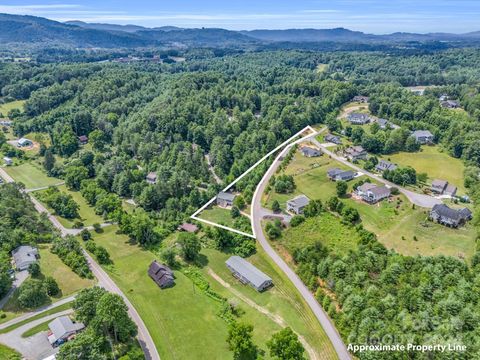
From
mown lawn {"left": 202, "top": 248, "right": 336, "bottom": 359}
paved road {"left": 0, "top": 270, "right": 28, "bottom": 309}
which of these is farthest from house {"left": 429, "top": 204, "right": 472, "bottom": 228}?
paved road {"left": 0, "top": 270, "right": 28, "bottom": 309}

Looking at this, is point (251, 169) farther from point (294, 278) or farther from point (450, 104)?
point (450, 104)

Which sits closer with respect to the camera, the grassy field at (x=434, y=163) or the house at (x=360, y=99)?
the grassy field at (x=434, y=163)

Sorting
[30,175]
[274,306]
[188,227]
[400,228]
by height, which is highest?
[400,228]

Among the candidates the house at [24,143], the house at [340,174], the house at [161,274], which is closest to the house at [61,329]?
the house at [161,274]

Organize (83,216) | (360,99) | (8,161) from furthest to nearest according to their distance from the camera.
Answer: (360,99) < (8,161) < (83,216)

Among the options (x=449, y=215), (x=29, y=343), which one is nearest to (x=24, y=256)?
(x=29, y=343)

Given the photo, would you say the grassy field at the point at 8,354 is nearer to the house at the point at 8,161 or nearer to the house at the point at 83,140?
the house at the point at 8,161

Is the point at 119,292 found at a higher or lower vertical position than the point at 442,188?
lower
